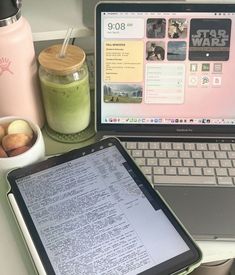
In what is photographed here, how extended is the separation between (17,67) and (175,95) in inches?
11.1

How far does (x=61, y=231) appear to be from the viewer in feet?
2.39

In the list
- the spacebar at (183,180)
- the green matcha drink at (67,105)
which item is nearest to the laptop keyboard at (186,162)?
the spacebar at (183,180)

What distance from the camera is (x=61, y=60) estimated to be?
0.89 meters

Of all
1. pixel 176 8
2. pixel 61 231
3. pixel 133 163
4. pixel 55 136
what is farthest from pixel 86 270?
pixel 176 8

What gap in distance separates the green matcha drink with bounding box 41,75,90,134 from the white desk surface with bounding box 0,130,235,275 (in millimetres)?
170

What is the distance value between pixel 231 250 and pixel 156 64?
1.11ft

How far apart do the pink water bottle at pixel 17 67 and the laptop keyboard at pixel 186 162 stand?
0.64 ft

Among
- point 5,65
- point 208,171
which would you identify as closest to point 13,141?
point 5,65

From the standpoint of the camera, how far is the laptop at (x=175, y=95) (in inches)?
32.9

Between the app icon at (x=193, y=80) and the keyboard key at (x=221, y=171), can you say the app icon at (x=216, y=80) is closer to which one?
the app icon at (x=193, y=80)

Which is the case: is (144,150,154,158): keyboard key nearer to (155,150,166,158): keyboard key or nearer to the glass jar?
(155,150,166,158): keyboard key

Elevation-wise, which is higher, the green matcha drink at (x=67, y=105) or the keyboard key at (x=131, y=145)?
the green matcha drink at (x=67, y=105)

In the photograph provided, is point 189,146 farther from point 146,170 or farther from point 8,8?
point 8,8

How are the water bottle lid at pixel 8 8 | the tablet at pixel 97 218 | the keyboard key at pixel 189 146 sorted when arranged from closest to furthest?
the tablet at pixel 97 218 → the water bottle lid at pixel 8 8 → the keyboard key at pixel 189 146
